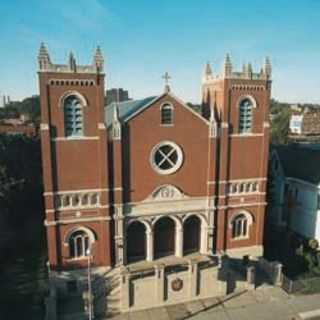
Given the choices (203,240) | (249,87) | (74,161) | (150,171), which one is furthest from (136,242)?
(249,87)

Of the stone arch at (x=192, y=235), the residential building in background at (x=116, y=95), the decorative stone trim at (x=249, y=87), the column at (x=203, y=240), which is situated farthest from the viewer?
the residential building in background at (x=116, y=95)

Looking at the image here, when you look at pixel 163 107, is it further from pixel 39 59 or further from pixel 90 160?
pixel 39 59

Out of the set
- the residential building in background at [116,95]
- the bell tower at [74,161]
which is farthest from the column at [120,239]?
the residential building in background at [116,95]

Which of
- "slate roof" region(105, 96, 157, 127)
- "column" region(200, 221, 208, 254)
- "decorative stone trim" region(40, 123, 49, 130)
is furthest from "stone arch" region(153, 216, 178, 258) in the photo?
"decorative stone trim" region(40, 123, 49, 130)

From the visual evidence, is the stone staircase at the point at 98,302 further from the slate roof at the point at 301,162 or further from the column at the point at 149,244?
the slate roof at the point at 301,162

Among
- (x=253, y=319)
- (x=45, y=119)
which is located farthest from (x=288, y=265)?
(x=45, y=119)

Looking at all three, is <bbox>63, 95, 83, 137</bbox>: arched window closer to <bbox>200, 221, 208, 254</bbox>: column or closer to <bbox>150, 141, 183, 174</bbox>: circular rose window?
<bbox>150, 141, 183, 174</bbox>: circular rose window
